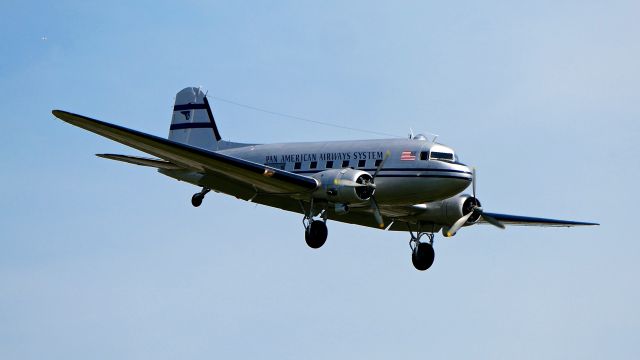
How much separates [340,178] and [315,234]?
1.82 metres

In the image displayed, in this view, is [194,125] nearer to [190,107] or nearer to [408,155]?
[190,107]

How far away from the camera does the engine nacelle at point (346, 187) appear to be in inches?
1218

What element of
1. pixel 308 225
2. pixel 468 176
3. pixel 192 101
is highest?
pixel 192 101

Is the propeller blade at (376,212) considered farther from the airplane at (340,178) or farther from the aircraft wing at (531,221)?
the aircraft wing at (531,221)

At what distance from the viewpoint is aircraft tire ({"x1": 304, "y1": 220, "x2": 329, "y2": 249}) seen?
3141 cm

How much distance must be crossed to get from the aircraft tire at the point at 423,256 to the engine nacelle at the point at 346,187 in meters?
4.17

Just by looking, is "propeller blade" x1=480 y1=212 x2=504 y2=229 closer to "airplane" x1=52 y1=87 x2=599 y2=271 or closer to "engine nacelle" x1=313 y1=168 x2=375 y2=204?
"airplane" x1=52 y1=87 x2=599 y2=271

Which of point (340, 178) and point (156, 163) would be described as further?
point (156, 163)

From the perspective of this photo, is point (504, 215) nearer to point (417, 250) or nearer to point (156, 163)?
point (417, 250)

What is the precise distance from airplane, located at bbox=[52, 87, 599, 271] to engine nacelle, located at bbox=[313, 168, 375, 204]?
0.03 metres

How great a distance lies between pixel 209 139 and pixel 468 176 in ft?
37.1

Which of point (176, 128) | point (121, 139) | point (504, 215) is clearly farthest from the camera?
point (176, 128)

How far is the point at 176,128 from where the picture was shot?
39625mm

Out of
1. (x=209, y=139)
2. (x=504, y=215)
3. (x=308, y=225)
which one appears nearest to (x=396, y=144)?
(x=308, y=225)
